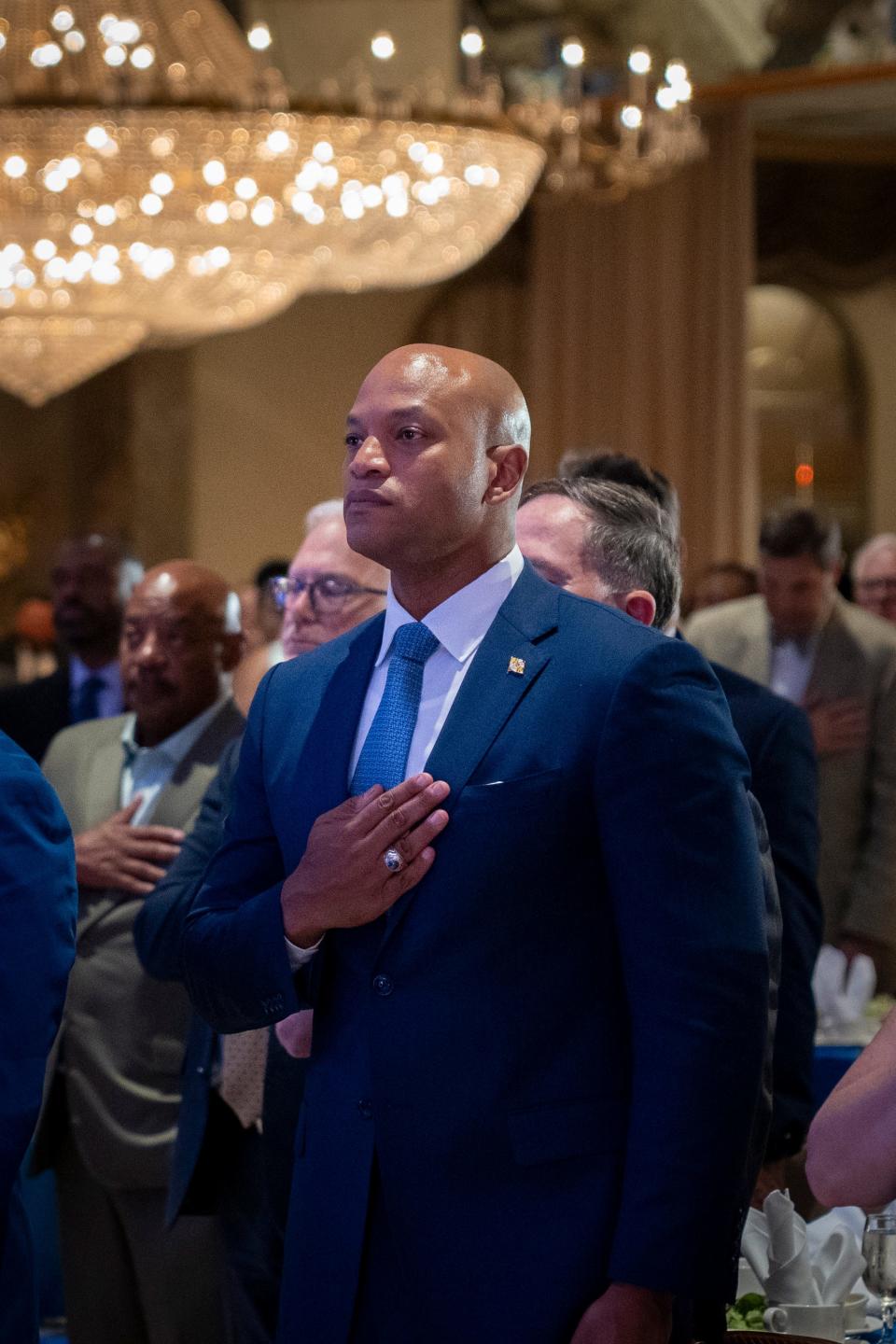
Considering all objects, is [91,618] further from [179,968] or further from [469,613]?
[469,613]

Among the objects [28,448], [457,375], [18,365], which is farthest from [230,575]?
[457,375]

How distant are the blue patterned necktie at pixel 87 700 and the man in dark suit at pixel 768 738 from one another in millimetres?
2891

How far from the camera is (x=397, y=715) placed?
233cm

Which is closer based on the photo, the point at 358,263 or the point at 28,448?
the point at 358,263

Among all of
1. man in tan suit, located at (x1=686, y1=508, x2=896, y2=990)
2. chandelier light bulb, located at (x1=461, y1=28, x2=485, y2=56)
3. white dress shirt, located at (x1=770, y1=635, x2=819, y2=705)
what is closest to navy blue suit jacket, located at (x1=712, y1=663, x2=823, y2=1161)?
man in tan suit, located at (x1=686, y1=508, x2=896, y2=990)

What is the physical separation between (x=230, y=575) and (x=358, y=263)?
404 centimetres

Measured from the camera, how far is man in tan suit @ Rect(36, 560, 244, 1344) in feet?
13.1

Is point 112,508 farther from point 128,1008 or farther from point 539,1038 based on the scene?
point 539,1038

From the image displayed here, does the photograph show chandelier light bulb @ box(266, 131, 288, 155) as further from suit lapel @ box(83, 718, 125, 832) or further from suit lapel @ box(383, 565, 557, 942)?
suit lapel @ box(383, 565, 557, 942)

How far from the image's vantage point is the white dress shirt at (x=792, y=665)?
6.32 m

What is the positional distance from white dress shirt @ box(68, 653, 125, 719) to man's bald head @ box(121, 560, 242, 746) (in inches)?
69.2

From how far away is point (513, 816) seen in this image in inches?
85.6

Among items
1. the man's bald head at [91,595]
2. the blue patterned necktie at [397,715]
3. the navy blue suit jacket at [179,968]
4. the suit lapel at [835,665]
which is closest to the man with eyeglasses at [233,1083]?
the navy blue suit jacket at [179,968]

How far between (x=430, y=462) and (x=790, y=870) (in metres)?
1.30
